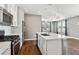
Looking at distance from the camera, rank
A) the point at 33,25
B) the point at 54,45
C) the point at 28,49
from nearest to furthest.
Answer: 1. the point at 54,45
2. the point at 28,49
3. the point at 33,25

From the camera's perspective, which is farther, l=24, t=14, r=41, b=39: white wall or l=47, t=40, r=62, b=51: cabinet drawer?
l=24, t=14, r=41, b=39: white wall

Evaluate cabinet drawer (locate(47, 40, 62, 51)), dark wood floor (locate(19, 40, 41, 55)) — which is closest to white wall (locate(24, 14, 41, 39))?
dark wood floor (locate(19, 40, 41, 55))

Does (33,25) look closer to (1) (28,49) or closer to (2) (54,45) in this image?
(1) (28,49)

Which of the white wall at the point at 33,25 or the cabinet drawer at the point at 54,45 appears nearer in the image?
the cabinet drawer at the point at 54,45

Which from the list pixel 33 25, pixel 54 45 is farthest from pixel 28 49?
pixel 54 45

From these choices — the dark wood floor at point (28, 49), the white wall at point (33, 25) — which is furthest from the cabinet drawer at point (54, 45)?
the white wall at point (33, 25)

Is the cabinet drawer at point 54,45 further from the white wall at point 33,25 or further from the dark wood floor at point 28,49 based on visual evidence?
the white wall at point 33,25

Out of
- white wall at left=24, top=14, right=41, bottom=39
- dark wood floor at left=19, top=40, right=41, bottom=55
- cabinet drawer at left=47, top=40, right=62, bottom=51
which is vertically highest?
white wall at left=24, top=14, right=41, bottom=39

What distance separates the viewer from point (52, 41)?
2199 millimetres

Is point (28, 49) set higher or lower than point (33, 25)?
lower

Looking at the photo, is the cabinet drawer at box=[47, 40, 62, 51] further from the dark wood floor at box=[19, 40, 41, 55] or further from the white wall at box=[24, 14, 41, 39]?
the white wall at box=[24, 14, 41, 39]

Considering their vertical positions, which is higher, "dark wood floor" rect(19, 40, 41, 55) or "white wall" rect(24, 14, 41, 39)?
"white wall" rect(24, 14, 41, 39)
